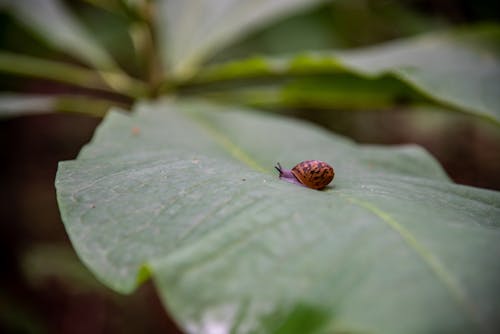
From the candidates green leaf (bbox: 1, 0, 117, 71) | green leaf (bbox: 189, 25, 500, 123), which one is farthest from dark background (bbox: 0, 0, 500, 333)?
green leaf (bbox: 189, 25, 500, 123)

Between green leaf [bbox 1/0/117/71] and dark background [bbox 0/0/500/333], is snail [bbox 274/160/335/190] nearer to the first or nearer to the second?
green leaf [bbox 1/0/117/71]

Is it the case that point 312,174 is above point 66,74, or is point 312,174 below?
above

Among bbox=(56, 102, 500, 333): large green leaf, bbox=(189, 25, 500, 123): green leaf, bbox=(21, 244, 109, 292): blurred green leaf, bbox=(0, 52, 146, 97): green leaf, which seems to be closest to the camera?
bbox=(56, 102, 500, 333): large green leaf

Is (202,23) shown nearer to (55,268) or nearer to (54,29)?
(54,29)

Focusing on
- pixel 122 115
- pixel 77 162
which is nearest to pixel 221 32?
pixel 122 115

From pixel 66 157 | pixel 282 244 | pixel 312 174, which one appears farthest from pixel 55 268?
pixel 282 244

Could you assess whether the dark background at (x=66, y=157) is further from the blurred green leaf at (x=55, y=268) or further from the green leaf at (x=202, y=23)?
the green leaf at (x=202, y=23)
